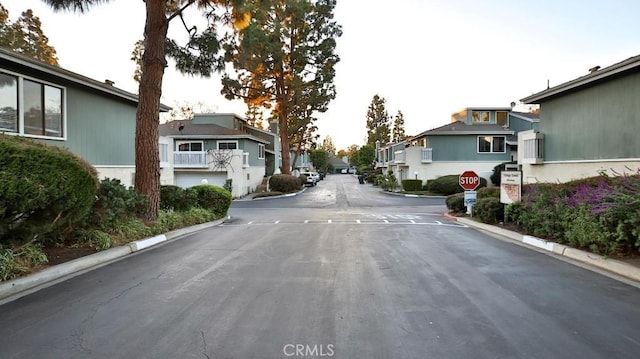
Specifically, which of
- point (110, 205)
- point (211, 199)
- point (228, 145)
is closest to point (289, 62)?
point (228, 145)

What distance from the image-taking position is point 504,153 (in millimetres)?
37469

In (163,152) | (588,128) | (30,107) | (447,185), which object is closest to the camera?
(30,107)

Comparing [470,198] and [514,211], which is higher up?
[470,198]

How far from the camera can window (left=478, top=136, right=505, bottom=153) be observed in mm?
37469

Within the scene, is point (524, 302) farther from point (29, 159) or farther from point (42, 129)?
point (42, 129)

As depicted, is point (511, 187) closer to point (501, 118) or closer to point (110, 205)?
point (110, 205)

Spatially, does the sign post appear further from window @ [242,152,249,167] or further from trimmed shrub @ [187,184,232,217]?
window @ [242,152,249,167]

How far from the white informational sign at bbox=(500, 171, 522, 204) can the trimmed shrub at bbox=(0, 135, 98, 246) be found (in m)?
10.8

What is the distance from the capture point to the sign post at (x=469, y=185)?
1563 centimetres

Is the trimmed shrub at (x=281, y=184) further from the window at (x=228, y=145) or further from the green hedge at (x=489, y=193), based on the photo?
the green hedge at (x=489, y=193)

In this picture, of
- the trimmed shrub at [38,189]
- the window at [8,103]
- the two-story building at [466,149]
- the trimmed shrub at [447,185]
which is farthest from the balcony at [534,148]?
the two-story building at [466,149]

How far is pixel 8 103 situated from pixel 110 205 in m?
4.96

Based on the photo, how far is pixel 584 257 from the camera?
25.5ft

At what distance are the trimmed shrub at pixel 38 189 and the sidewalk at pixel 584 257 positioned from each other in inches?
352
